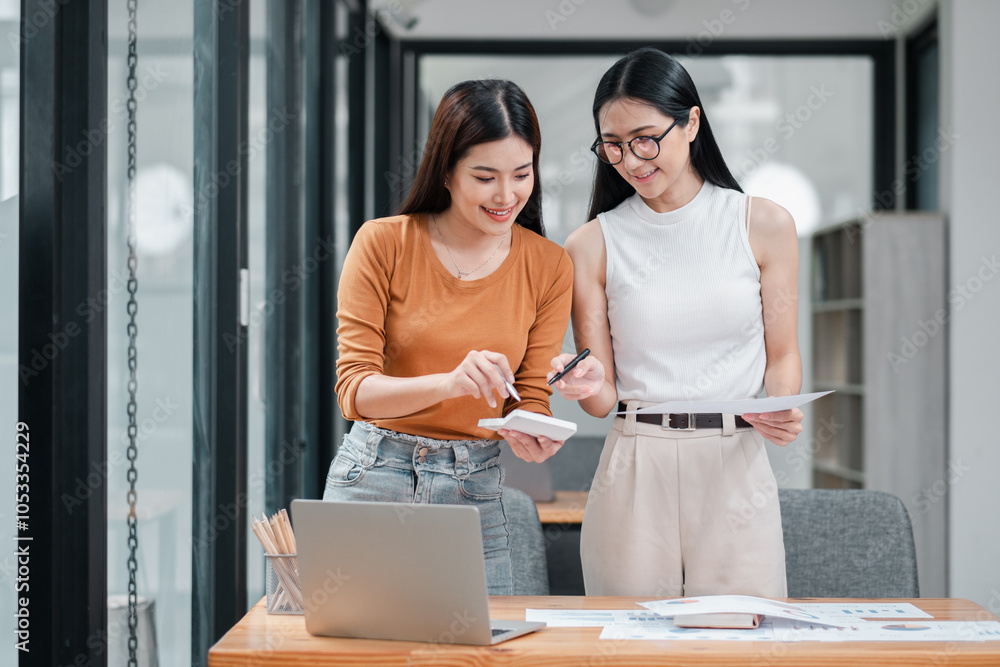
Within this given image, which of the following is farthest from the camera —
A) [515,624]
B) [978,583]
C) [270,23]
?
[978,583]

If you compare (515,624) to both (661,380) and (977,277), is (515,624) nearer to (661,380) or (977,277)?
(661,380)

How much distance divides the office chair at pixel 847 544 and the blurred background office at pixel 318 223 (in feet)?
4.74

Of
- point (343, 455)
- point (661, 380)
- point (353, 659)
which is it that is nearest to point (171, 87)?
point (343, 455)

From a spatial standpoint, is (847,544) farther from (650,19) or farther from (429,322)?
(650,19)

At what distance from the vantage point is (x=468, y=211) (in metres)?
1.73

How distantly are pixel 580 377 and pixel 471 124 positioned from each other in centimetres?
48

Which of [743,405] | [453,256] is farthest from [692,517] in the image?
[453,256]

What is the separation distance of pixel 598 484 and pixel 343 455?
0.48 metres

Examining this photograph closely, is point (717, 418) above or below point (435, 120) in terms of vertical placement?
below

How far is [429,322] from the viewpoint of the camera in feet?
5.59

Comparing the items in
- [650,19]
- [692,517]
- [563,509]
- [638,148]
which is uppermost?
[650,19]

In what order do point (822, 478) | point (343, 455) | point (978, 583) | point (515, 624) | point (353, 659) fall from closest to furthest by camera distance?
point (353, 659), point (515, 624), point (343, 455), point (978, 583), point (822, 478)

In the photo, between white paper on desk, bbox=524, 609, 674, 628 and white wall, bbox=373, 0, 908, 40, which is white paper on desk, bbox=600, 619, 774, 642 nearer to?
white paper on desk, bbox=524, 609, 674, 628

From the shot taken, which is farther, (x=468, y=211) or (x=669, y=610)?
(x=468, y=211)
